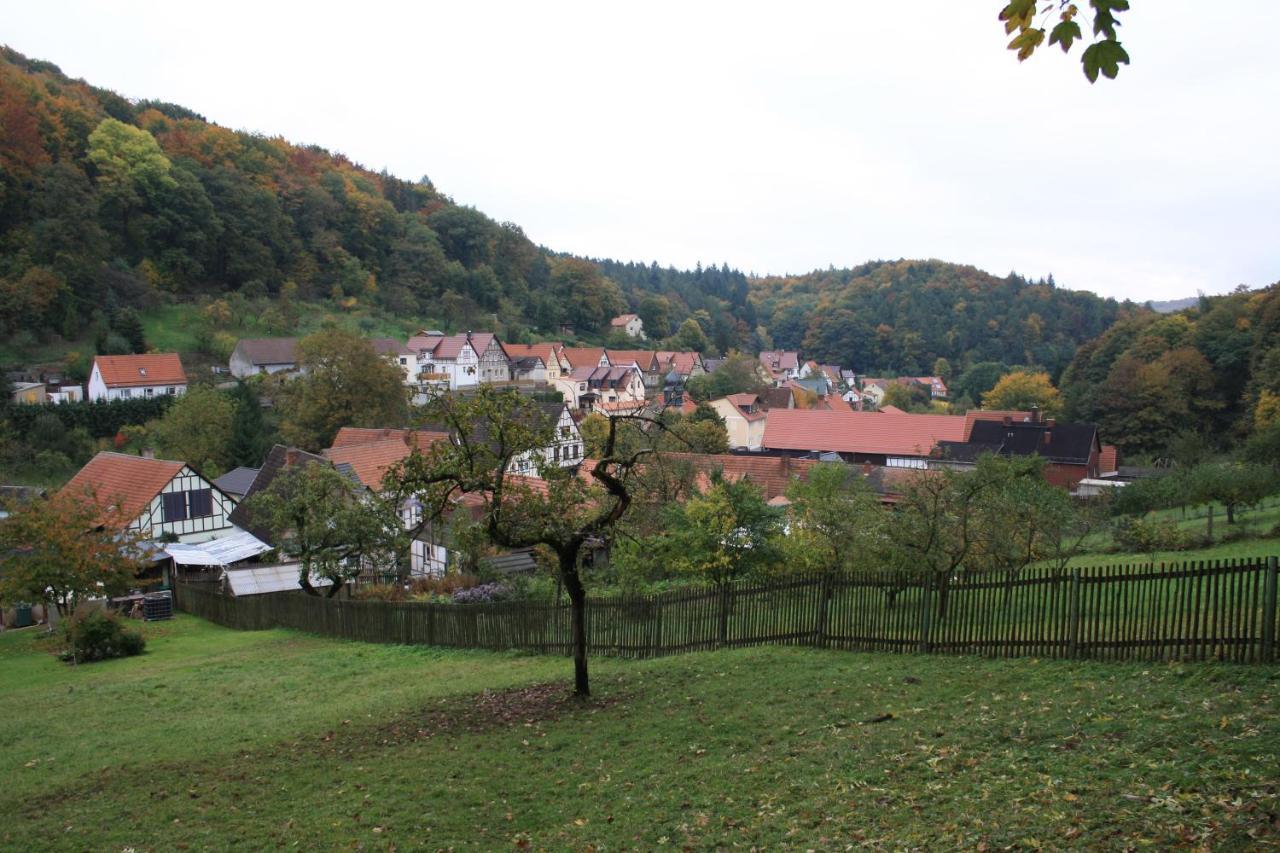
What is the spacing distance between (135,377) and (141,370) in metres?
0.81

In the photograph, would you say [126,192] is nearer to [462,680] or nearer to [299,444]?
[299,444]

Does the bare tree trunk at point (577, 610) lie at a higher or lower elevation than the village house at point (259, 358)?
lower

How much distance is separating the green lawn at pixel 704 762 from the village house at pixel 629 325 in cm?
11149

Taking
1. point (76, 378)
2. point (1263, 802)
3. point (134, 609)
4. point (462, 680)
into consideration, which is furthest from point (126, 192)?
point (1263, 802)

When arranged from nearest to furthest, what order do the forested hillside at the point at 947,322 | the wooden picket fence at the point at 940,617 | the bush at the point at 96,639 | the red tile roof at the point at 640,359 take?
the wooden picket fence at the point at 940,617, the bush at the point at 96,639, the red tile roof at the point at 640,359, the forested hillside at the point at 947,322

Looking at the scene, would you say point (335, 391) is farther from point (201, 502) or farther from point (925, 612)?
point (925, 612)

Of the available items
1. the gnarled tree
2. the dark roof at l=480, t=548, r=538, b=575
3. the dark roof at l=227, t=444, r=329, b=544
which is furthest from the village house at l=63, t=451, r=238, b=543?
the gnarled tree

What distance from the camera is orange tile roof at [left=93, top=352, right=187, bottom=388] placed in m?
62.7

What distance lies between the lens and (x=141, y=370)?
64.4 metres

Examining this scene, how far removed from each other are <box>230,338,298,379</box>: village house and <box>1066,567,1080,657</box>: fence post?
231 ft

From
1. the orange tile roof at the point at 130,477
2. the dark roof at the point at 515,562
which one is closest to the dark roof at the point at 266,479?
the orange tile roof at the point at 130,477

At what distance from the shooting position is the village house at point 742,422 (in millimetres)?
69312

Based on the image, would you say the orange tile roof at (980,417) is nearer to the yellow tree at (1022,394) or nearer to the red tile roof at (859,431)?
the red tile roof at (859,431)

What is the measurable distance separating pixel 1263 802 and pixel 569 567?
8.23m
